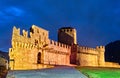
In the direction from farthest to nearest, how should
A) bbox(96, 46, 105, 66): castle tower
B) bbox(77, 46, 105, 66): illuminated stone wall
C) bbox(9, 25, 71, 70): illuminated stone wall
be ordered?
bbox(96, 46, 105, 66): castle tower, bbox(77, 46, 105, 66): illuminated stone wall, bbox(9, 25, 71, 70): illuminated stone wall

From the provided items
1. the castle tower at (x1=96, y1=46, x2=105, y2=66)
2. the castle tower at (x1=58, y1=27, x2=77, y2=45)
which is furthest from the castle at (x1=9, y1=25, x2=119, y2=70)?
the castle tower at (x1=96, y1=46, x2=105, y2=66)

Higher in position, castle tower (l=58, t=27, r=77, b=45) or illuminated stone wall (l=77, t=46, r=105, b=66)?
castle tower (l=58, t=27, r=77, b=45)

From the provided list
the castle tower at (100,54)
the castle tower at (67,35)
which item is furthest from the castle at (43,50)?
the castle tower at (100,54)

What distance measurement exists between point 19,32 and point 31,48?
3.32 meters

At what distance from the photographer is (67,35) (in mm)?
56000

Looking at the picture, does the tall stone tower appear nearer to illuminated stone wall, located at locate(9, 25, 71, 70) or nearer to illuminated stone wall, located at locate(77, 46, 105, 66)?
illuminated stone wall, located at locate(77, 46, 105, 66)

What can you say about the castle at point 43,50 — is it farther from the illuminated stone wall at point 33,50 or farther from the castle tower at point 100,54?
the castle tower at point 100,54

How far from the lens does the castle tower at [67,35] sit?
5597 cm

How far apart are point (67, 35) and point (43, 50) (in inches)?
491

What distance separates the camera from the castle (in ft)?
129

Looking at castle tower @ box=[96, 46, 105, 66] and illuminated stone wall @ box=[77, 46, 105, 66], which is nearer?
illuminated stone wall @ box=[77, 46, 105, 66]

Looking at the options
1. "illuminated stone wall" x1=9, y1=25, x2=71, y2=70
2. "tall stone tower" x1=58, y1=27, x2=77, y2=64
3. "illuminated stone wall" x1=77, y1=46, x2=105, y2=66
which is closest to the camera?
"illuminated stone wall" x1=9, y1=25, x2=71, y2=70

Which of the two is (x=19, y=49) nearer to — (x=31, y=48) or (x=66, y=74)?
(x=31, y=48)

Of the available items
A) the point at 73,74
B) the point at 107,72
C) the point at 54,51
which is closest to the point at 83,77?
the point at 73,74
